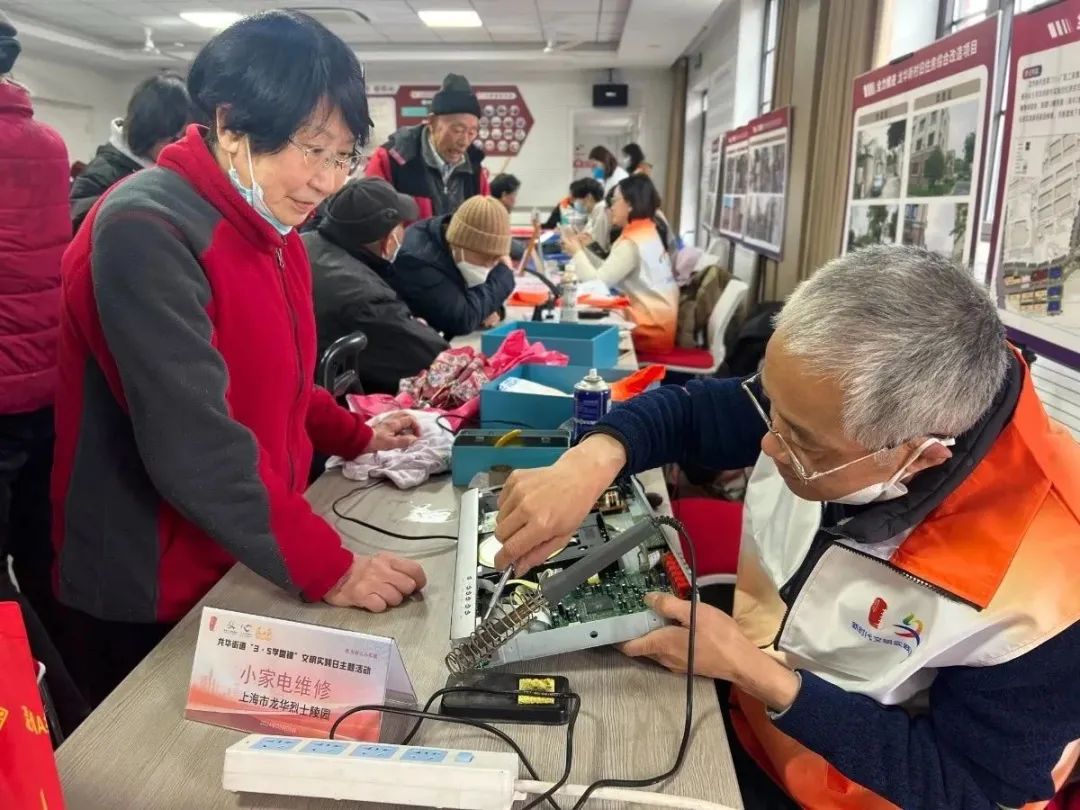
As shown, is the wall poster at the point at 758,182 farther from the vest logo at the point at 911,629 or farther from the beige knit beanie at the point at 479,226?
the vest logo at the point at 911,629

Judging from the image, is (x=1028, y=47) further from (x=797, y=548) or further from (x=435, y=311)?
(x=435, y=311)

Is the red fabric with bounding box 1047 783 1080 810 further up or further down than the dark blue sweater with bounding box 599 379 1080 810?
further down

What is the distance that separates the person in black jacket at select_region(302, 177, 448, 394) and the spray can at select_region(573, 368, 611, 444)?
0.90m

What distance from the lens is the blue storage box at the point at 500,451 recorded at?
1.41m

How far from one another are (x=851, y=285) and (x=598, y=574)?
1.61 feet

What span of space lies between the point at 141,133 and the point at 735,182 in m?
4.36

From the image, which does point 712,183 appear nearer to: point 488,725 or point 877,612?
A: point 877,612

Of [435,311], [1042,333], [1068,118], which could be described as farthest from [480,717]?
[435,311]

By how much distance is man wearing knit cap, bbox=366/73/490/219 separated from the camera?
321cm

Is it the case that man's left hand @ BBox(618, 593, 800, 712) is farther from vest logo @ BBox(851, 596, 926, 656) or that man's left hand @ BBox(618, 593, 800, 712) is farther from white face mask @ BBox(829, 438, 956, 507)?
white face mask @ BBox(829, 438, 956, 507)

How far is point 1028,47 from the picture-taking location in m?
1.63

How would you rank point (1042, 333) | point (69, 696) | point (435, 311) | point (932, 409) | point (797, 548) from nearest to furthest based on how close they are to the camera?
point (932, 409), point (797, 548), point (69, 696), point (1042, 333), point (435, 311)

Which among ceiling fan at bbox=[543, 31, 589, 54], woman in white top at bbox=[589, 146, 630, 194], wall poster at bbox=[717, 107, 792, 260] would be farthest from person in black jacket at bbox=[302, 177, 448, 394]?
ceiling fan at bbox=[543, 31, 589, 54]

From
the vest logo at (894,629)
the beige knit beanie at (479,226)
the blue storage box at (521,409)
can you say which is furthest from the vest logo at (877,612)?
the beige knit beanie at (479,226)
